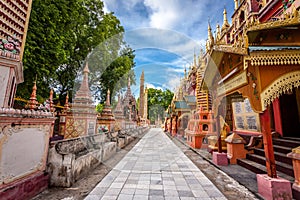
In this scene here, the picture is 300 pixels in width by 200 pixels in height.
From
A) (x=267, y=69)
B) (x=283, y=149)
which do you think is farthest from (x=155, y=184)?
(x=283, y=149)

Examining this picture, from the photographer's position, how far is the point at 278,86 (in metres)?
3.10

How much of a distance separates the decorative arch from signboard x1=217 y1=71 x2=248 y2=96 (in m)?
0.50

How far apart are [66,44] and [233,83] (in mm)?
12438

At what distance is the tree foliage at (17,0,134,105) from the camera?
880 cm

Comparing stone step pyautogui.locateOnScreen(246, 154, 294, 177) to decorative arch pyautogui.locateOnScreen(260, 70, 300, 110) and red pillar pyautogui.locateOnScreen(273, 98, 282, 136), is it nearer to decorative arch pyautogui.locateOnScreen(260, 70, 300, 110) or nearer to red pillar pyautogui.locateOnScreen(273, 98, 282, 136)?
red pillar pyautogui.locateOnScreen(273, 98, 282, 136)

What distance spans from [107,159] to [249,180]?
5020 millimetres

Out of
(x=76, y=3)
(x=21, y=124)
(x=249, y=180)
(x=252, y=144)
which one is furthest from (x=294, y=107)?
(x=76, y=3)

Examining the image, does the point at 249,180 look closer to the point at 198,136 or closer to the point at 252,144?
the point at 252,144

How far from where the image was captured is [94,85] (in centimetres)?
1717

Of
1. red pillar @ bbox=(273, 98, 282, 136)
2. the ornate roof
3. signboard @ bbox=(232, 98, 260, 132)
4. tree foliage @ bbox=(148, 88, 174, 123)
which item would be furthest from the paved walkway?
tree foliage @ bbox=(148, 88, 174, 123)

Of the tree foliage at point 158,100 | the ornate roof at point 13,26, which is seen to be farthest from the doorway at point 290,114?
the tree foliage at point 158,100

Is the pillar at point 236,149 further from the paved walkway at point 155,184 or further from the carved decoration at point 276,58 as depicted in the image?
the carved decoration at point 276,58

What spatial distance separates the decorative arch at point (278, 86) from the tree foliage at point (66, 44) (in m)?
10.3

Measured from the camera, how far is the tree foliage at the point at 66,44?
8.80 metres
